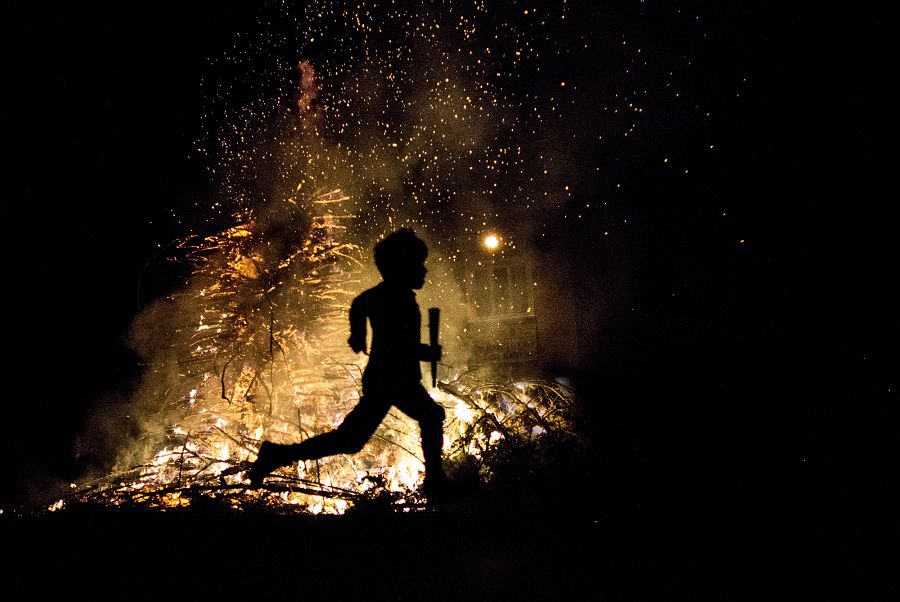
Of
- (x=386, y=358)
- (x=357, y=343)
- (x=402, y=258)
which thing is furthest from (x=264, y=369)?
(x=402, y=258)

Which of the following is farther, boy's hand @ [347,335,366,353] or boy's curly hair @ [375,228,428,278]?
boy's hand @ [347,335,366,353]

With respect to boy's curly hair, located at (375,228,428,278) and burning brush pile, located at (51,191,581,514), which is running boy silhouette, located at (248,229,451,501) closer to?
boy's curly hair, located at (375,228,428,278)

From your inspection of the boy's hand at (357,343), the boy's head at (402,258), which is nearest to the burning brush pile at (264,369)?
the boy's hand at (357,343)

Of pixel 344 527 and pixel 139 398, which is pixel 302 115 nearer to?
pixel 139 398

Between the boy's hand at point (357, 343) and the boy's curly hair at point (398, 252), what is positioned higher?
the boy's curly hair at point (398, 252)

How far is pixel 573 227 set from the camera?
649 centimetres

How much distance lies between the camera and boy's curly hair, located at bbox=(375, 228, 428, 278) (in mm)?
2465

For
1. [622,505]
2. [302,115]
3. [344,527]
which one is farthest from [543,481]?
[302,115]

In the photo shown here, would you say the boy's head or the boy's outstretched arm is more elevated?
the boy's head

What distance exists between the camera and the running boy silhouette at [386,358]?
2.46m

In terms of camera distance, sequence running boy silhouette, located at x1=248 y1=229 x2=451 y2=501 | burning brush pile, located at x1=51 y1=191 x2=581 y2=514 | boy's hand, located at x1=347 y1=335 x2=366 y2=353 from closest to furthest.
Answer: running boy silhouette, located at x1=248 y1=229 x2=451 y2=501, boy's hand, located at x1=347 y1=335 x2=366 y2=353, burning brush pile, located at x1=51 y1=191 x2=581 y2=514

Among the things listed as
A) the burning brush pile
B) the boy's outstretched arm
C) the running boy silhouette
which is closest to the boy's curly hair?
the running boy silhouette

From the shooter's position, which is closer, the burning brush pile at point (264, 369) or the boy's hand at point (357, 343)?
the boy's hand at point (357, 343)

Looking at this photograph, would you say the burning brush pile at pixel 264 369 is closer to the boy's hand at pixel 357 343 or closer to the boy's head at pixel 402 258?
the boy's hand at pixel 357 343
